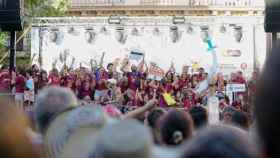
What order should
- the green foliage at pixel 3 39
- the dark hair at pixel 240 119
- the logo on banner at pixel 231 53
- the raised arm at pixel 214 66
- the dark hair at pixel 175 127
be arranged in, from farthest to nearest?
the green foliage at pixel 3 39, the logo on banner at pixel 231 53, the raised arm at pixel 214 66, the dark hair at pixel 240 119, the dark hair at pixel 175 127

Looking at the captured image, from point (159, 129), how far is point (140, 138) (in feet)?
5.80

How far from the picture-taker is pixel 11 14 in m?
13.3

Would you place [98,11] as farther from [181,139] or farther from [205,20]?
[181,139]

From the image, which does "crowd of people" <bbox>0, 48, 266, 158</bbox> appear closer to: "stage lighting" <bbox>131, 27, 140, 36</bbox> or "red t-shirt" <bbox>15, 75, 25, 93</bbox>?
"red t-shirt" <bbox>15, 75, 25, 93</bbox>

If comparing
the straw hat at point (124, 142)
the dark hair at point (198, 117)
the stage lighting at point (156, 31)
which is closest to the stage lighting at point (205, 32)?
the stage lighting at point (156, 31)

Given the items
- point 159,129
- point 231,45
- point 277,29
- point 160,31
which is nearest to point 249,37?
point 231,45

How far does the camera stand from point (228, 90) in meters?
16.9

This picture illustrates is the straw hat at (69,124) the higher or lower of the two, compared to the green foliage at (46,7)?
lower

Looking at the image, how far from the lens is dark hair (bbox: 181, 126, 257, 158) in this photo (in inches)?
57.4

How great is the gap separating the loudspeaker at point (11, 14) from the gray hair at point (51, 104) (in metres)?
10.4

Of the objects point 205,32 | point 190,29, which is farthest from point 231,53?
point 190,29

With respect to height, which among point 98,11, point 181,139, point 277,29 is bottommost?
point 181,139

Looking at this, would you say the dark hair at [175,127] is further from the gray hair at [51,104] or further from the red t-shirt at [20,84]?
the red t-shirt at [20,84]

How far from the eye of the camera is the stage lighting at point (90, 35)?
2070cm
